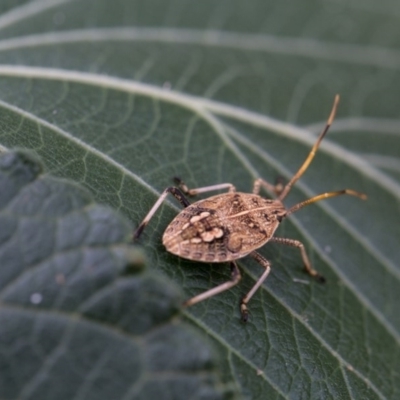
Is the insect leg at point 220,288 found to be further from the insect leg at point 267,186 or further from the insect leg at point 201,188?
the insect leg at point 267,186

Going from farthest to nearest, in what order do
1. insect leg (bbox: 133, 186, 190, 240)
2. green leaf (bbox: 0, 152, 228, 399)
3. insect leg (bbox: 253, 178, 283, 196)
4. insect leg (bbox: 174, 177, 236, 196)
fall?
insect leg (bbox: 253, 178, 283, 196)
insect leg (bbox: 174, 177, 236, 196)
insect leg (bbox: 133, 186, 190, 240)
green leaf (bbox: 0, 152, 228, 399)

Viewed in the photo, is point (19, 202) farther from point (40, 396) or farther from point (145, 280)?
point (40, 396)

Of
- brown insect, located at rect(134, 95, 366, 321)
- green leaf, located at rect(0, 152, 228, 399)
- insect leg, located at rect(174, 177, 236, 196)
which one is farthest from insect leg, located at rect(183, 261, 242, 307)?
green leaf, located at rect(0, 152, 228, 399)

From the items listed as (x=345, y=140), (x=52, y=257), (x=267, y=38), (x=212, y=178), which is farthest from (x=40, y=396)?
(x=267, y=38)

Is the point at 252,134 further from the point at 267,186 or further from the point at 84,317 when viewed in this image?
the point at 84,317

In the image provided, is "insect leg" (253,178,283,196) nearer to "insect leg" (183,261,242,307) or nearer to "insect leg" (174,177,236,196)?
"insect leg" (174,177,236,196)

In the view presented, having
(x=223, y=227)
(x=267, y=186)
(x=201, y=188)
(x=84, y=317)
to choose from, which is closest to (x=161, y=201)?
(x=223, y=227)

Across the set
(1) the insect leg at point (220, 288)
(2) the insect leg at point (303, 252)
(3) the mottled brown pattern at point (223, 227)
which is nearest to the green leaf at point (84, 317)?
(1) the insect leg at point (220, 288)
